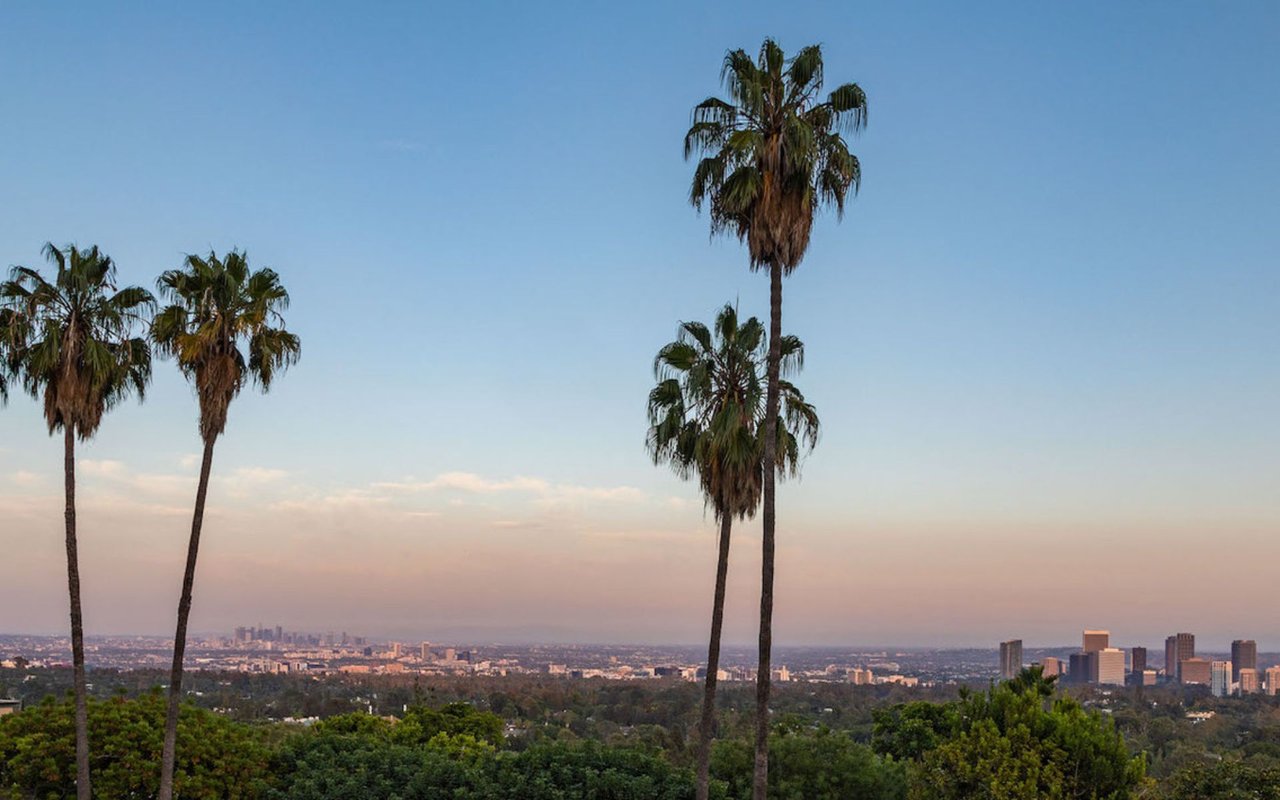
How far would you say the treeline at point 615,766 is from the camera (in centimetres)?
2419

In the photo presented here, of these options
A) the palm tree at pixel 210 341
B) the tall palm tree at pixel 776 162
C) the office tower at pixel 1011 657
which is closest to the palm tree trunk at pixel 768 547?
the tall palm tree at pixel 776 162

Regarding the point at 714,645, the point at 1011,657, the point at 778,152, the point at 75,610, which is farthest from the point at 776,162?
the point at 1011,657

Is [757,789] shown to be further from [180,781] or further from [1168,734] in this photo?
[1168,734]

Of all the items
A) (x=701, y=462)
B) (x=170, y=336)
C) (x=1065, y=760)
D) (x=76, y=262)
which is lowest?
(x=1065, y=760)

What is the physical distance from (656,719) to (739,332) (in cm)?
7239

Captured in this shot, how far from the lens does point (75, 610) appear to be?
83.4 feet

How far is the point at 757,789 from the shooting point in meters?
19.4

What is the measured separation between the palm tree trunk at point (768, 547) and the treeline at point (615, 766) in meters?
6.88

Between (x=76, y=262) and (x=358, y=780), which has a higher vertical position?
(x=76, y=262)

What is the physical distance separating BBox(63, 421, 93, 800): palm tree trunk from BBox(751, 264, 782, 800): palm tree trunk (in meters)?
14.7

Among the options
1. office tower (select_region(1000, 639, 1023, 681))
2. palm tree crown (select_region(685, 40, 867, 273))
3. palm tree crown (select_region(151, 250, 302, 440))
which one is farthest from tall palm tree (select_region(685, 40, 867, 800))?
office tower (select_region(1000, 639, 1023, 681))

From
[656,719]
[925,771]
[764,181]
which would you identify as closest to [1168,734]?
[656,719]

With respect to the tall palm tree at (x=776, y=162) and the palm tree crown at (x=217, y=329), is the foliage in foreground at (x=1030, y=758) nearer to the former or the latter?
the tall palm tree at (x=776, y=162)

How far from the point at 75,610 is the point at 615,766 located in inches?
488
